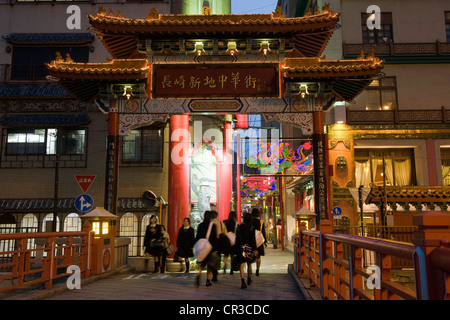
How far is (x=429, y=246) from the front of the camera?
2.78 meters

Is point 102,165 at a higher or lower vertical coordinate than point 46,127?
lower

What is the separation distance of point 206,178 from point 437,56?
47.2ft

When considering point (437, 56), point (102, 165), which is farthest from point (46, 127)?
point (437, 56)

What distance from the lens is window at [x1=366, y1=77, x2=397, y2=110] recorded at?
74.3ft

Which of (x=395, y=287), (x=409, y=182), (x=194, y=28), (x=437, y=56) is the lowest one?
(x=395, y=287)

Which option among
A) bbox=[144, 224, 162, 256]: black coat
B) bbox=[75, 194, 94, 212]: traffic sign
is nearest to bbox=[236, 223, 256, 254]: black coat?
bbox=[144, 224, 162, 256]: black coat

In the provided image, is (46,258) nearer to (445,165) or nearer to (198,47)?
(198,47)

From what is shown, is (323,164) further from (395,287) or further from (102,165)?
(102,165)

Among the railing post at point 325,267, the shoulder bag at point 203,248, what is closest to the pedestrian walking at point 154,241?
the shoulder bag at point 203,248

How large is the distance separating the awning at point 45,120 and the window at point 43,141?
0.46 metres

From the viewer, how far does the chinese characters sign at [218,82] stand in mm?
13898

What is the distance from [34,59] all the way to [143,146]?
7.80 metres

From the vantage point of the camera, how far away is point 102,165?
68.4 ft

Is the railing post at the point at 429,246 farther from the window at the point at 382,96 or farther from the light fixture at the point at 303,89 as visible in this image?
the window at the point at 382,96
